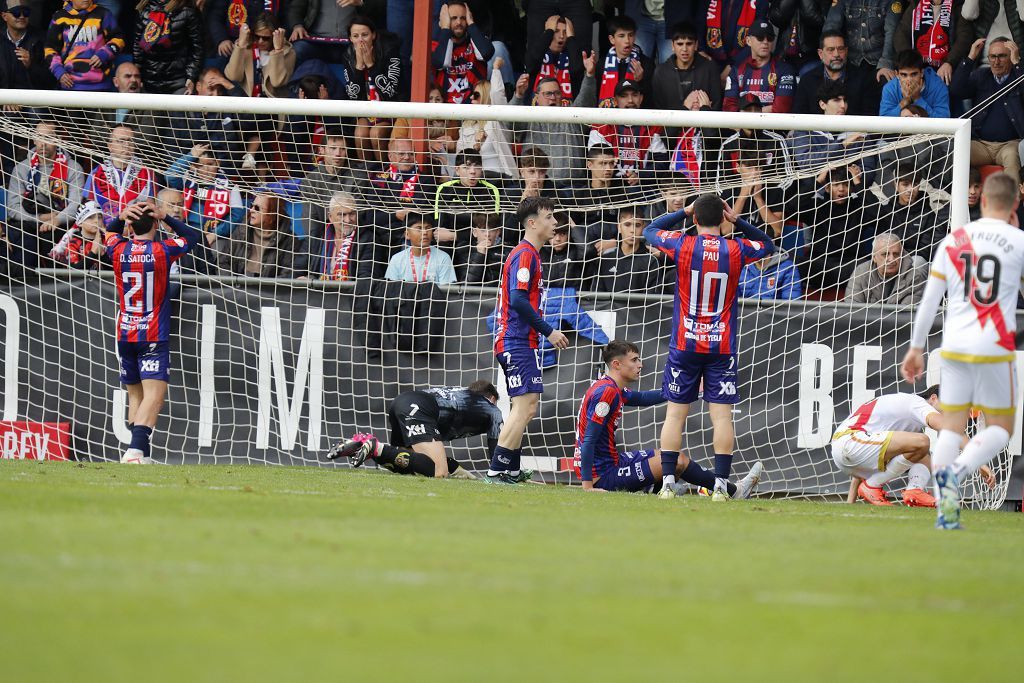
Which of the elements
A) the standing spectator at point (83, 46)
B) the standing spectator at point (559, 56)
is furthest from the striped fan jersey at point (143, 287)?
the standing spectator at point (559, 56)

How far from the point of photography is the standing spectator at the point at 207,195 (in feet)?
38.9

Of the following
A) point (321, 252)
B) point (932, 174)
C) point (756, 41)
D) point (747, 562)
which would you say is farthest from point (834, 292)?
point (747, 562)

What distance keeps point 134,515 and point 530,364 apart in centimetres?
441

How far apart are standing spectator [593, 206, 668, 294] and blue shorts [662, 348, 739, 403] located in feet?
7.34

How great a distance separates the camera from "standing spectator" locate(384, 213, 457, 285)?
1168 cm

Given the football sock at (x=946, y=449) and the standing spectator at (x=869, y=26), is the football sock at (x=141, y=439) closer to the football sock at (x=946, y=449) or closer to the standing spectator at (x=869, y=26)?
the football sock at (x=946, y=449)

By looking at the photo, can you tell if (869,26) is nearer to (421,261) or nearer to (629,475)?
(421,261)

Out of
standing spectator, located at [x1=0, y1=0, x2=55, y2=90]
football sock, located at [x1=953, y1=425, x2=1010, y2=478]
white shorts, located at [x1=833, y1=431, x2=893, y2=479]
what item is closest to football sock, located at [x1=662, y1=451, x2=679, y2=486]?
white shorts, located at [x1=833, y1=431, x2=893, y2=479]

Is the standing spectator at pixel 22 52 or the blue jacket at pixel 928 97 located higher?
the standing spectator at pixel 22 52

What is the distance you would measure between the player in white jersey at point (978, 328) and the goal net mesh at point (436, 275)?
12.3 ft

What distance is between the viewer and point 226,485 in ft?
26.5

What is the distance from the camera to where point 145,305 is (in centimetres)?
1066

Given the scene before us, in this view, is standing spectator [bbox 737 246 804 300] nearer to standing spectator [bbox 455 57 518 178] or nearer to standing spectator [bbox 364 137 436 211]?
standing spectator [bbox 455 57 518 178]

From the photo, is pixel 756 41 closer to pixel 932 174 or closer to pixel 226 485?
pixel 932 174
